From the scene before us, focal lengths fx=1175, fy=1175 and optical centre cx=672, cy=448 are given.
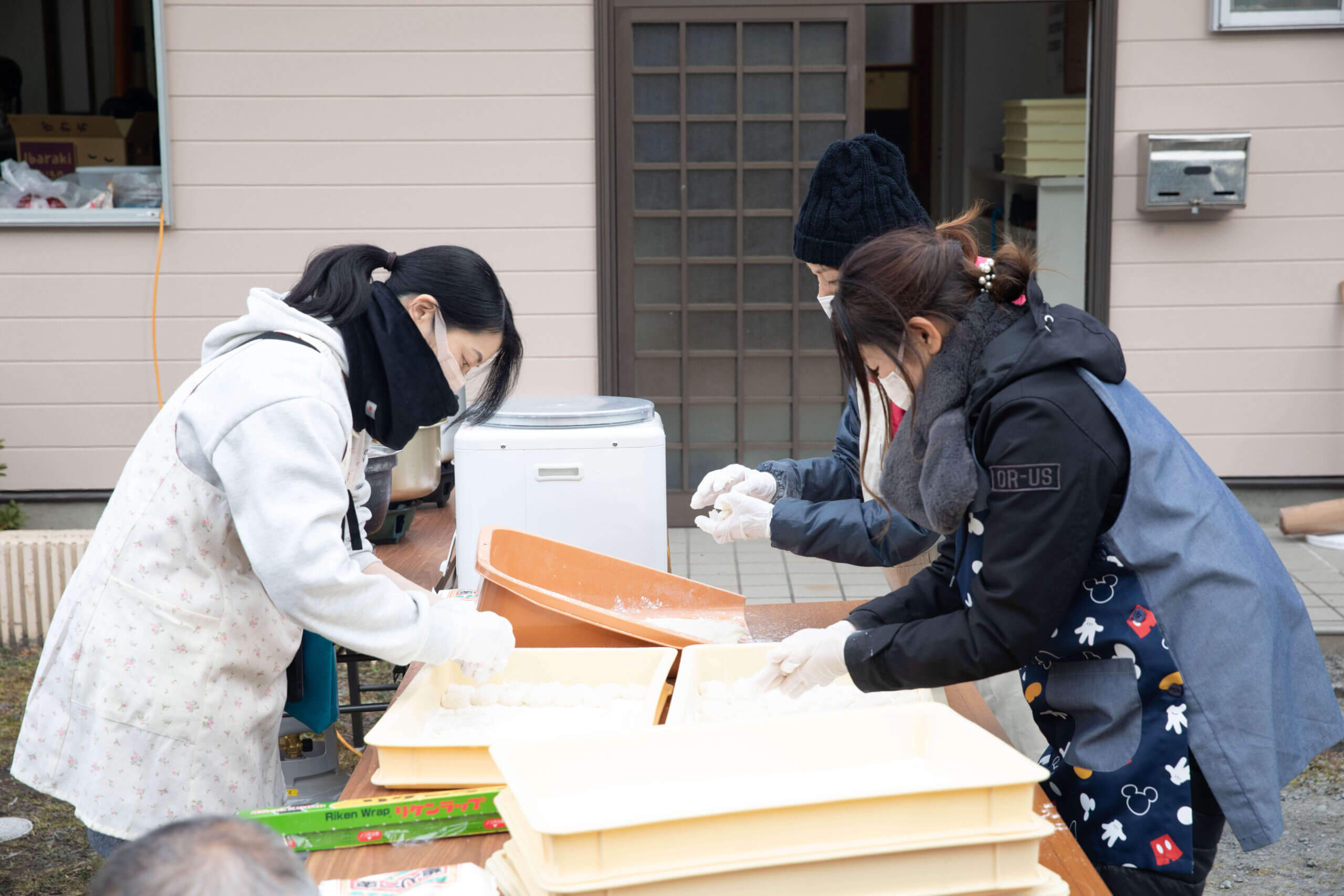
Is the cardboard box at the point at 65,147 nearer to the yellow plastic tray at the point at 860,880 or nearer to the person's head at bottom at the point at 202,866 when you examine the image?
the yellow plastic tray at the point at 860,880

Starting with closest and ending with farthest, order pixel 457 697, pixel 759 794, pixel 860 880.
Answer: pixel 860 880, pixel 759 794, pixel 457 697

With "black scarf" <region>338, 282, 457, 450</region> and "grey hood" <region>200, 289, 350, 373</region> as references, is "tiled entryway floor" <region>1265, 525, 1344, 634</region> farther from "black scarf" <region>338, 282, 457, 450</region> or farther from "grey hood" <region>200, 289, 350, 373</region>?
"grey hood" <region>200, 289, 350, 373</region>

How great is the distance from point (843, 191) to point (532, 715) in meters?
1.20

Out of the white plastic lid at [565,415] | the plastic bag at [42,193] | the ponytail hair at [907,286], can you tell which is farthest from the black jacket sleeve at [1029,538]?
the plastic bag at [42,193]

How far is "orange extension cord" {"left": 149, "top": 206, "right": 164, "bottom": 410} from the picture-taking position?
520cm

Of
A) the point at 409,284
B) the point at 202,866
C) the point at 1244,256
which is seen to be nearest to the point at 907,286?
the point at 409,284

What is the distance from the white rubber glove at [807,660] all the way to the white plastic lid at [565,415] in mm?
1248

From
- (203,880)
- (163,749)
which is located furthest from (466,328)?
(203,880)

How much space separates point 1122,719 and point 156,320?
487 centimetres

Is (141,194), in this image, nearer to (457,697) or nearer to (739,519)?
(739,519)

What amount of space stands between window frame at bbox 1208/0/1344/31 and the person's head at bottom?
5436 mm

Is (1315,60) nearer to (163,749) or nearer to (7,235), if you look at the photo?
(163,749)

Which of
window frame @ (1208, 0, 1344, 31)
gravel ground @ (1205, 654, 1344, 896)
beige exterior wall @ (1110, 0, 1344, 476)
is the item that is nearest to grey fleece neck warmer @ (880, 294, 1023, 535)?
gravel ground @ (1205, 654, 1344, 896)

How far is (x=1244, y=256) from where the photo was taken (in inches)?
208
